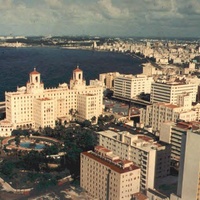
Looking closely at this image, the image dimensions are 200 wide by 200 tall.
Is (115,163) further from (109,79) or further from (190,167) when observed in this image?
(109,79)

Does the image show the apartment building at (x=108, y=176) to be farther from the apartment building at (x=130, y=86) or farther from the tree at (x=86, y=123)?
the apartment building at (x=130, y=86)

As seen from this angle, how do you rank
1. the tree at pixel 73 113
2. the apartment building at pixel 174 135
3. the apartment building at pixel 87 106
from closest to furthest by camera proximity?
the apartment building at pixel 174 135 → the apartment building at pixel 87 106 → the tree at pixel 73 113

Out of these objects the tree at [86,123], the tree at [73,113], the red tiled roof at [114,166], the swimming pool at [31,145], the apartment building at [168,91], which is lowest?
the swimming pool at [31,145]

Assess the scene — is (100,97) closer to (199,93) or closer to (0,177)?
(199,93)

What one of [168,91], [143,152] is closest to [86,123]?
[168,91]

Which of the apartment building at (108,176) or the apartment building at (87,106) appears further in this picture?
the apartment building at (87,106)

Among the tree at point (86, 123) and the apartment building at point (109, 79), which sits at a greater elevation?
the apartment building at point (109, 79)

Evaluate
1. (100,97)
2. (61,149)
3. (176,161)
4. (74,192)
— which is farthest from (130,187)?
(100,97)

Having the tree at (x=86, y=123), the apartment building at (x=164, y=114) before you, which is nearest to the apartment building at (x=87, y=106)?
the tree at (x=86, y=123)
